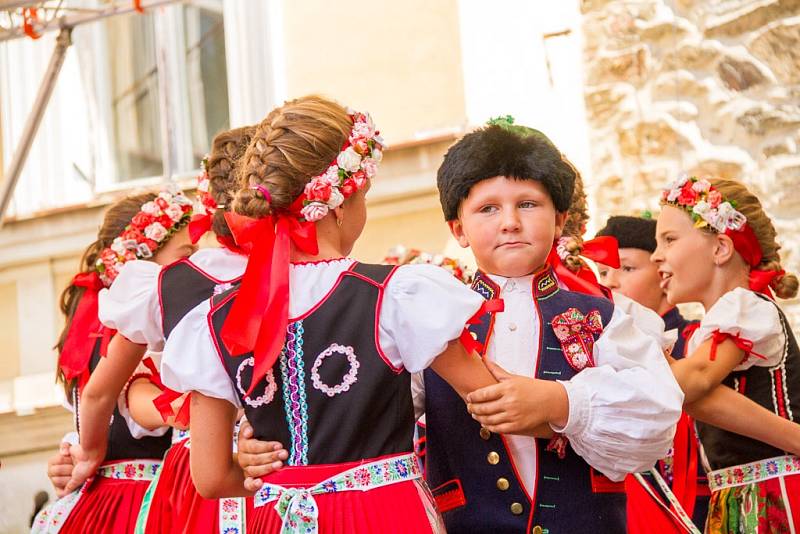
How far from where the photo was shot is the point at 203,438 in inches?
80.7

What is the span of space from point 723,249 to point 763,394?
0.47m

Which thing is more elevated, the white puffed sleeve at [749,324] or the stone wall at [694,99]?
the stone wall at [694,99]

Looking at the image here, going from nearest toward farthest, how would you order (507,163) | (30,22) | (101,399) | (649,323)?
(507,163), (649,323), (101,399), (30,22)

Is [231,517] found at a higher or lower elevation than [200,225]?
lower

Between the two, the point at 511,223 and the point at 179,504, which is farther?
the point at 179,504

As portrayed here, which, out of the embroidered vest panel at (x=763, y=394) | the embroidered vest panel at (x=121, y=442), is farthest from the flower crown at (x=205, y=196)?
the embroidered vest panel at (x=763, y=394)

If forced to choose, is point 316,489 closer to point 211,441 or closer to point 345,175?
point 211,441

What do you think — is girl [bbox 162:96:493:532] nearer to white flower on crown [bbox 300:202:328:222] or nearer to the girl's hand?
white flower on crown [bbox 300:202:328:222]

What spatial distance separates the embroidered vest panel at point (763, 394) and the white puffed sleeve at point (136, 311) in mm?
1548

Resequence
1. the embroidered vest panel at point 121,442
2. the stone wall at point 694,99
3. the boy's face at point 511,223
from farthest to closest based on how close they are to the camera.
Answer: the stone wall at point 694,99, the embroidered vest panel at point 121,442, the boy's face at point 511,223

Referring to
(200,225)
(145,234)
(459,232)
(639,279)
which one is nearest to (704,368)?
(459,232)

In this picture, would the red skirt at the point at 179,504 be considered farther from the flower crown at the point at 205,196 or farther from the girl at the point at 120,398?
the flower crown at the point at 205,196

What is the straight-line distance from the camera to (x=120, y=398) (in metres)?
3.23

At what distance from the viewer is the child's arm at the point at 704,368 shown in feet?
9.14
